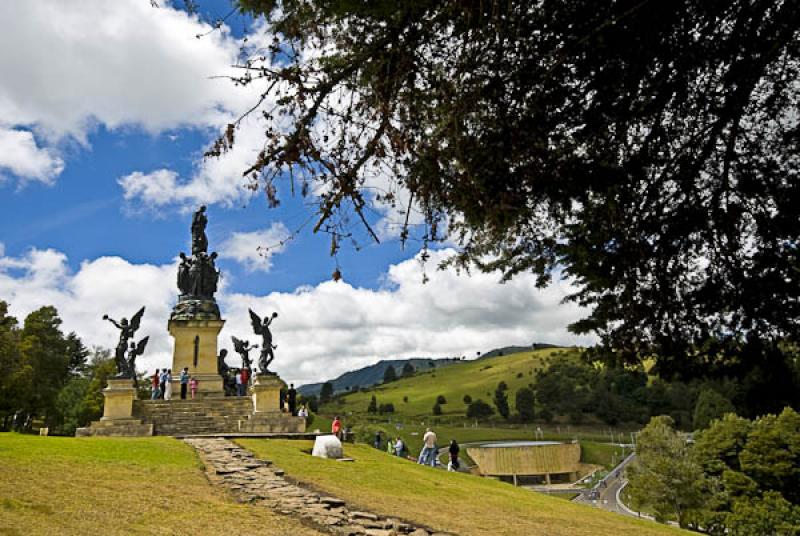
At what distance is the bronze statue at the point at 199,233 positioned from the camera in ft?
102

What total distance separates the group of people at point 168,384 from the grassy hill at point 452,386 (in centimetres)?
8086

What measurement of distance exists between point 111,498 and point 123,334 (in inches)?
641

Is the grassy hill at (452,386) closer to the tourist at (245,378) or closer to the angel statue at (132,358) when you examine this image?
the tourist at (245,378)

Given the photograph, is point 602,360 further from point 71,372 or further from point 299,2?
point 71,372

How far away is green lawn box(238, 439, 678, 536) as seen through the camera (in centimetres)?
933

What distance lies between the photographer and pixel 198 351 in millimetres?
27281

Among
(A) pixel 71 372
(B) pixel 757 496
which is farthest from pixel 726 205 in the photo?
(A) pixel 71 372

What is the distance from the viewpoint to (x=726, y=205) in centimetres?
591

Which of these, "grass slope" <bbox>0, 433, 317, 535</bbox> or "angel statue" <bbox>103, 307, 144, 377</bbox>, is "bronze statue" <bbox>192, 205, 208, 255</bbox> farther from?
"grass slope" <bbox>0, 433, 317, 535</bbox>

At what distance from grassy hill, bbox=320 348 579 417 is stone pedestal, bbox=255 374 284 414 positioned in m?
85.0

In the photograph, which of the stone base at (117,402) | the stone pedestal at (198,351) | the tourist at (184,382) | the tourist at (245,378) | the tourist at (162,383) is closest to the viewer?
the stone base at (117,402)

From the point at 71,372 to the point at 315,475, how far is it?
5590 centimetres

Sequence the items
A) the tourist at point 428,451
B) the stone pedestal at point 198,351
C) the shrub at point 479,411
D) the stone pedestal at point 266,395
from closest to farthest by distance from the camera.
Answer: the tourist at point 428,451
the stone pedestal at point 266,395
the stone pedestal at point 198,351
the shrub at point 479,411

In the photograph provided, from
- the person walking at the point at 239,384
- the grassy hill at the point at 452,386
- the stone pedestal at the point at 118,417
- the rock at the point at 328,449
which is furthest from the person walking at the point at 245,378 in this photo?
the grassy hill at the point at 452,386
